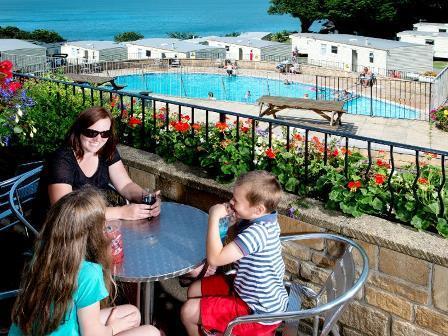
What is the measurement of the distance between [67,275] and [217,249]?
33.2 inches

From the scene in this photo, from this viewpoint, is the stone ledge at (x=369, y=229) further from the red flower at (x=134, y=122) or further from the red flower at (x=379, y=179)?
the red flower at (x=134, y=122)

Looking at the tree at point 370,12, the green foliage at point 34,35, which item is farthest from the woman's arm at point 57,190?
the green foliage at point 34,35

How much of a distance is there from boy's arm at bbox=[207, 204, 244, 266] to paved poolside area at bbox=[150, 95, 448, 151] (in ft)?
49.6

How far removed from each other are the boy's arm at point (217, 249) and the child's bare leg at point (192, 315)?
30 cm

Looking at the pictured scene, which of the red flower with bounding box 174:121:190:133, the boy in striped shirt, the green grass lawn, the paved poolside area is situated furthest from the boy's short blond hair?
the green grass lawn

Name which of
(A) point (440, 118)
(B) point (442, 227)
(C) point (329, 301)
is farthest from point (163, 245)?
(A) point (440, 118)

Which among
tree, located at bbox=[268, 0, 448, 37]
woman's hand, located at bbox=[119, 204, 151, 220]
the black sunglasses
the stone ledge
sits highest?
tree, located at bbox=[268, 0, 448, 37]

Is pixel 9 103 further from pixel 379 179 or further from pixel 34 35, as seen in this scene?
pixel 34 35

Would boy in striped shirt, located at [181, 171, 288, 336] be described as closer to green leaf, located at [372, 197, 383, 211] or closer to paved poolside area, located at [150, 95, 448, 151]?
green leaf, located at [372, 197, 383, 211]

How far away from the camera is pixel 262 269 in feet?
9.69

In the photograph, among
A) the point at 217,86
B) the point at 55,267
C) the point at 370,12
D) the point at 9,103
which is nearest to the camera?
the point at 55,267

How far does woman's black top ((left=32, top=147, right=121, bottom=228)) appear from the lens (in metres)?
3.68

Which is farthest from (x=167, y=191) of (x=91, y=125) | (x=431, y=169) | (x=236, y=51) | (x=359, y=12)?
(x=359, y=12)

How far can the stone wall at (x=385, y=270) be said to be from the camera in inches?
129
